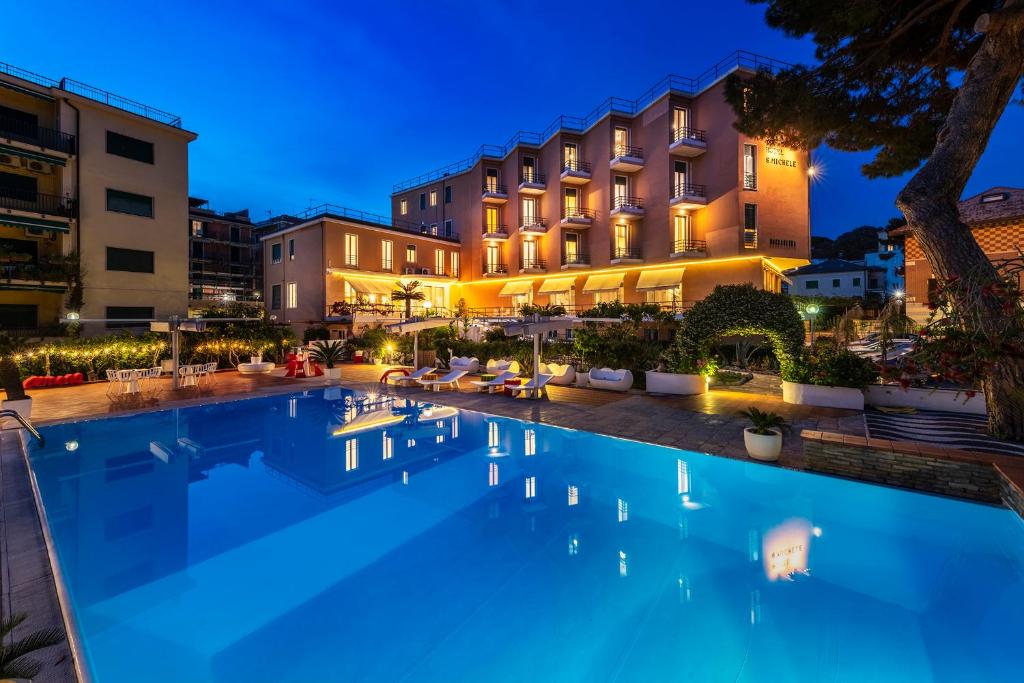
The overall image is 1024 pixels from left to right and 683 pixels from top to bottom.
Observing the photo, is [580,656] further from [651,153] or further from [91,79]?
[91,79]

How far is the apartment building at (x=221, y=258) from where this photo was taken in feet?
136

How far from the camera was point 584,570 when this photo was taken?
17.3 feet

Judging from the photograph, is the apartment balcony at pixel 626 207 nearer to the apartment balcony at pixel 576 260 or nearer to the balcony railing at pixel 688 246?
the balcony railing at pixel 688 246

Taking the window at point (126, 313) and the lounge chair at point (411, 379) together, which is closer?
the lounge chair at point (411, 379)

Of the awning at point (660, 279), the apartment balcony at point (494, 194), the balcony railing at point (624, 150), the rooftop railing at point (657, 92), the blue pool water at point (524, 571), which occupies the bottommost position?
the blue pool water at point (524, 571)

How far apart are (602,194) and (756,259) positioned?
11.2 meters

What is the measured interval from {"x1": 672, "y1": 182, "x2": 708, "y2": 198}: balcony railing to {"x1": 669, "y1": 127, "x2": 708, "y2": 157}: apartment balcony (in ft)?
5.96

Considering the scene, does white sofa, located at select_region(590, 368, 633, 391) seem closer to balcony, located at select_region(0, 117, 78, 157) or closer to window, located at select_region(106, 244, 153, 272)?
window, located at select_region(106, 244, 153, 272)

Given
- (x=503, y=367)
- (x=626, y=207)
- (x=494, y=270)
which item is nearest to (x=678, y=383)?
(x=503, y=367)

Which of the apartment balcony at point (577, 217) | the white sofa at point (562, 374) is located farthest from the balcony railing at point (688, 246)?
the white sofa at point (562, 374)

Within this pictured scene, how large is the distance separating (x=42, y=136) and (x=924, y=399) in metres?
33.8

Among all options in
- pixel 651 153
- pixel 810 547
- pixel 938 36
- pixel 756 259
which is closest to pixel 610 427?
pixel 810 547

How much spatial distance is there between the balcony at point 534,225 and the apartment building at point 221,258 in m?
24.2

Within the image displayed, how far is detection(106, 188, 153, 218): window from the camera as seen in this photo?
72.3ft
